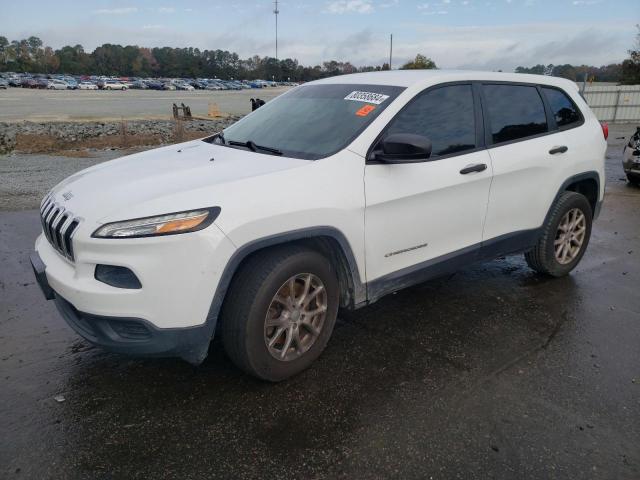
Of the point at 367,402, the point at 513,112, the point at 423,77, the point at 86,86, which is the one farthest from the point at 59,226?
the point at 86,86

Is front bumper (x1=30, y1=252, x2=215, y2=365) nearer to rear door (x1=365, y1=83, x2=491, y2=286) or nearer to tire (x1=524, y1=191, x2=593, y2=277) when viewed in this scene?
rear door (x1=365, y1=83, x2=491, y2=286)

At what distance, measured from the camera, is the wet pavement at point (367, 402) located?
2.47 meters

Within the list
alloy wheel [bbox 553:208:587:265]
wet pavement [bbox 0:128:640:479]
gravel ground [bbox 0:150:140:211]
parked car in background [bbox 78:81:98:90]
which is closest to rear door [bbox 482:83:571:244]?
alloy wheel [bbox 553:208:587:265]

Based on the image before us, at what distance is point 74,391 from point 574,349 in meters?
3.30

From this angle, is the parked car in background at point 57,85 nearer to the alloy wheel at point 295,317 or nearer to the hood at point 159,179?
the hood at point 159,179

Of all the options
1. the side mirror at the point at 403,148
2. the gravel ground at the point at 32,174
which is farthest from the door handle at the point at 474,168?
the gravel ground at the point at 32,174

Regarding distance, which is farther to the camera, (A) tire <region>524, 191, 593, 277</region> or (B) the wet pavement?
(A) tire <region>524, 191, 593, 277</region>

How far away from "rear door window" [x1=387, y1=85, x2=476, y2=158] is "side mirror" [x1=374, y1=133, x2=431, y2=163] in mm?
260

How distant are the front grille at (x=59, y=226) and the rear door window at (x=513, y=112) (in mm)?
3032

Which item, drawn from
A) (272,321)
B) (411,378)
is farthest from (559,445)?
(272,321)

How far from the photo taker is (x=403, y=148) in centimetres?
309

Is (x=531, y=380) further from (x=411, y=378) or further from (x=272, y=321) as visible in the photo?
(x=272, y=321)

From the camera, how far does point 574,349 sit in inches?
140

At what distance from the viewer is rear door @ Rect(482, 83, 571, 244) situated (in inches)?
156
